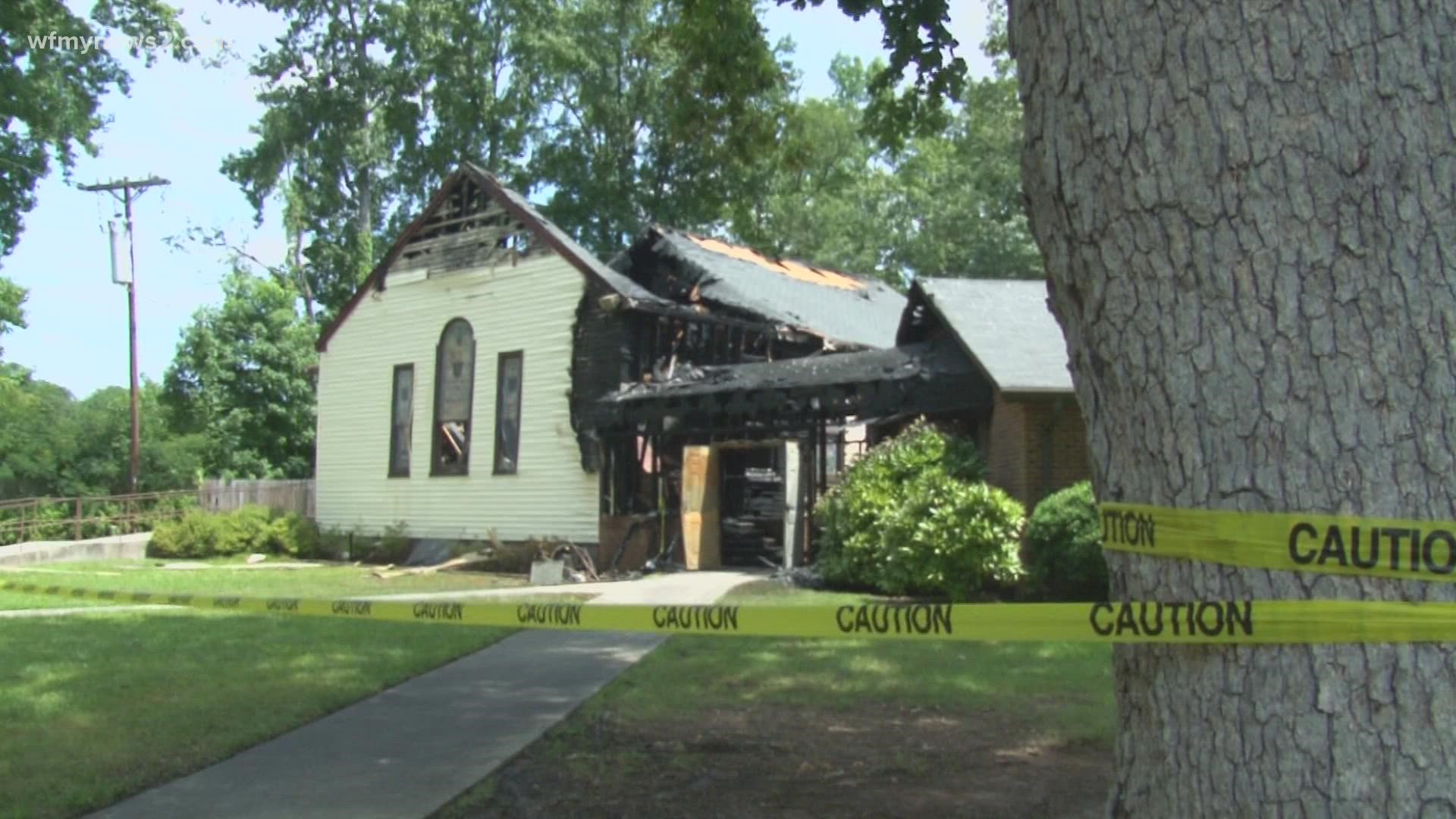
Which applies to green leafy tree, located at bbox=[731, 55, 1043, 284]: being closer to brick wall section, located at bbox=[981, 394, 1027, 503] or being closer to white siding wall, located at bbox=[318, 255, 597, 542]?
white siding wall, located at bbox=[318, 255, 597, 542]

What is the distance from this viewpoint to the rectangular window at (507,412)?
23.6m

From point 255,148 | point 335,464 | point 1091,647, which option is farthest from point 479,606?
point 255,148

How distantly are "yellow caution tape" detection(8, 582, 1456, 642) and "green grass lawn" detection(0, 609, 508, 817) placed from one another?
1237 mm

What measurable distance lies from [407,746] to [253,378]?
1429 inches

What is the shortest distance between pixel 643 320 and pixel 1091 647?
12.0 m

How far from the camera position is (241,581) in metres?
19.4

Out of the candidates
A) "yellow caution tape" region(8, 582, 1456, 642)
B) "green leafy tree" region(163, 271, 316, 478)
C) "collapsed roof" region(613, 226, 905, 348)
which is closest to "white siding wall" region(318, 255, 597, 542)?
"collapsed roof" region(613, 226, 905, 348)

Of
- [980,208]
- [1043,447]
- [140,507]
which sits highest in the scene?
[980,208]

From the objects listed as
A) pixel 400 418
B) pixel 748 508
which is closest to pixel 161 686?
pixel 748 508

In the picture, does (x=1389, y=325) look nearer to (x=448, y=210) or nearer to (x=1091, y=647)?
(x=1091, y=647)

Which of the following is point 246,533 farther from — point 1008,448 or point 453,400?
point 1008,448

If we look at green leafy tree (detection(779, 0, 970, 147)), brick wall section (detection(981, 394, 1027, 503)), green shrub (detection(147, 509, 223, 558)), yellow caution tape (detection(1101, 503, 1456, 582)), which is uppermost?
green leafy tree (detection(779, 0, 970, 147))

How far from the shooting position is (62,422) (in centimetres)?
4812

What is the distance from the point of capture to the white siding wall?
22.7 m
